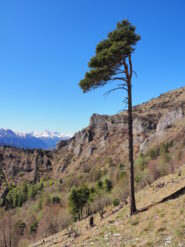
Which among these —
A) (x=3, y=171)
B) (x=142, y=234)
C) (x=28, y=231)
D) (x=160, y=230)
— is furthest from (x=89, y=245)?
(x=3, y=171)

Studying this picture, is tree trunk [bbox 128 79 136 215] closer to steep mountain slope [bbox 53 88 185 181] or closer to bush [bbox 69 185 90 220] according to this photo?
bush [bbox 69 185 90 220]

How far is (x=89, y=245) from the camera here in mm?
9500

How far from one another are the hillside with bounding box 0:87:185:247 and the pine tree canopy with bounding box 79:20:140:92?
970cm

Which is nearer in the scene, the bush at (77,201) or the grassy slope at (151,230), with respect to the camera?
the grassy slope at (151,230)

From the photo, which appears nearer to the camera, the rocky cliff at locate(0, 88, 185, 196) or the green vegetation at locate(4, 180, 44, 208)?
the rocky cliff at locate(0, 88, 185, 196)

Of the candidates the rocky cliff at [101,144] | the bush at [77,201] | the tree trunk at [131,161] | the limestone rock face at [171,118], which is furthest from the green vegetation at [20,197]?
the tree trunk at [131,161]

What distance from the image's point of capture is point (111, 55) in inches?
478

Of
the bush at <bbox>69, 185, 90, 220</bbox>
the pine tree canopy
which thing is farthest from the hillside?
the pine tree canopy

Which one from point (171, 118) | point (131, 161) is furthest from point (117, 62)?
point (171, 118)

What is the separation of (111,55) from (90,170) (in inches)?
4428

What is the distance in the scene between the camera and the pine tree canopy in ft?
40.1

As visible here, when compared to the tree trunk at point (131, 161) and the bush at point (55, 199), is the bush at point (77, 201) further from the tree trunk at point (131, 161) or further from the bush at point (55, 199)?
the tree trunk at point (131, 161)

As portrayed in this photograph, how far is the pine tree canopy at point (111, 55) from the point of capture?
12.2 m

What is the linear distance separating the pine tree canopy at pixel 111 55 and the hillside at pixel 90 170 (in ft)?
31.8
